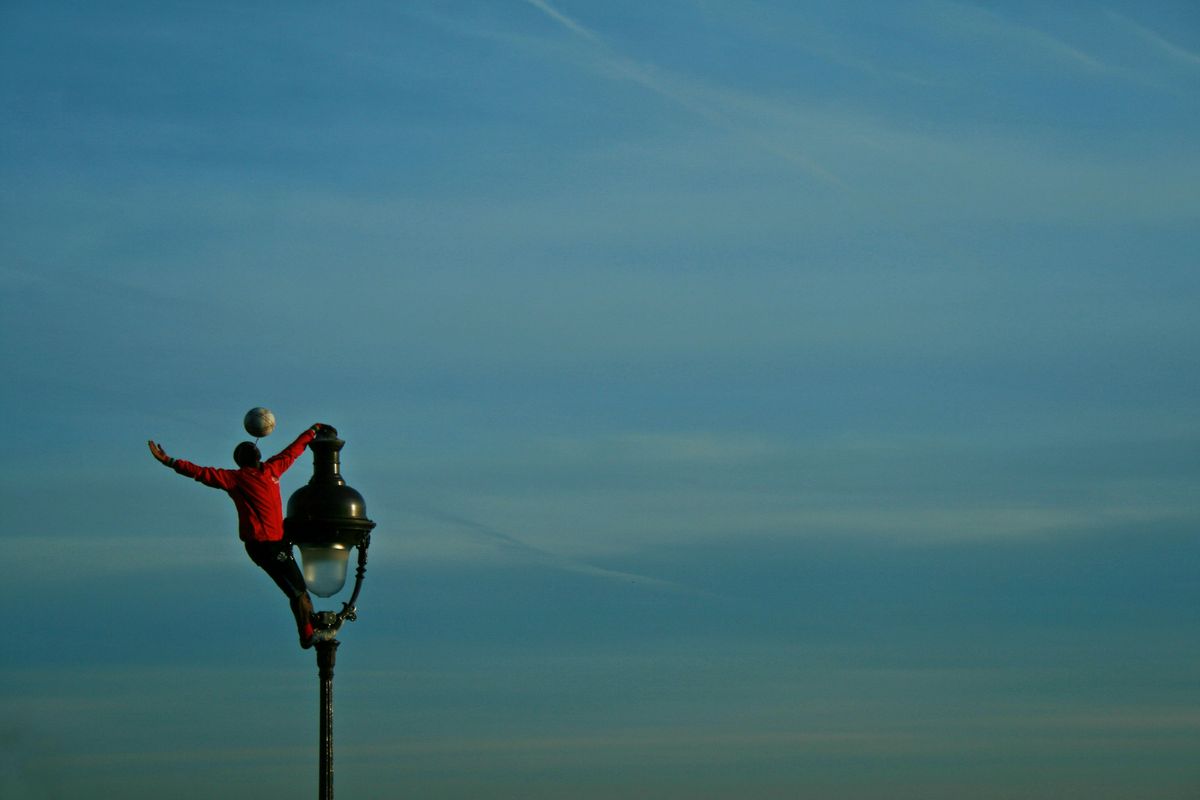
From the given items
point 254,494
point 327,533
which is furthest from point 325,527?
point 254,494

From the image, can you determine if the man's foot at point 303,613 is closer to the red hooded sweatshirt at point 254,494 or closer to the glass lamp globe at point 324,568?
the glass lamp globe at point 324,568

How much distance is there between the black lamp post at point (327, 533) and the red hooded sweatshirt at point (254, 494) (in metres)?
0.14

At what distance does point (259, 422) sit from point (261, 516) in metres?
0.83

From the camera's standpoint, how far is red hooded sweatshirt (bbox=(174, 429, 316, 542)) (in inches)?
623

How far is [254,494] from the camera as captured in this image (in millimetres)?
15922

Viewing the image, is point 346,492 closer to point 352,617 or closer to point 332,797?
point 352,617

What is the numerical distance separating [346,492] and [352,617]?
1100mm

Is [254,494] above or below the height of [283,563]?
above

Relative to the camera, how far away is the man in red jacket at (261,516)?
15.8 metres

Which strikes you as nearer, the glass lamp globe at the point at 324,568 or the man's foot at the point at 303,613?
the man's foot at the point at 303,613

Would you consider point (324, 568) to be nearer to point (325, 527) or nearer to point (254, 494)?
point (325, 527)

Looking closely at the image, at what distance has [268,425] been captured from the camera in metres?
16.0

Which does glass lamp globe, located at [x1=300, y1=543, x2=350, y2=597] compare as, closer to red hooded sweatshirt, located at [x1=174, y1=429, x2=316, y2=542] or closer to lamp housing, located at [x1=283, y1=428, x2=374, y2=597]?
lamp housing, located at [x1=283, y1=428, x2=374, y2=597]

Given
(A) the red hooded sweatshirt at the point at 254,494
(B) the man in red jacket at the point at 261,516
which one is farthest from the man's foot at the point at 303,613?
(A) the red hooded sweatshirt at the point at 254,494
